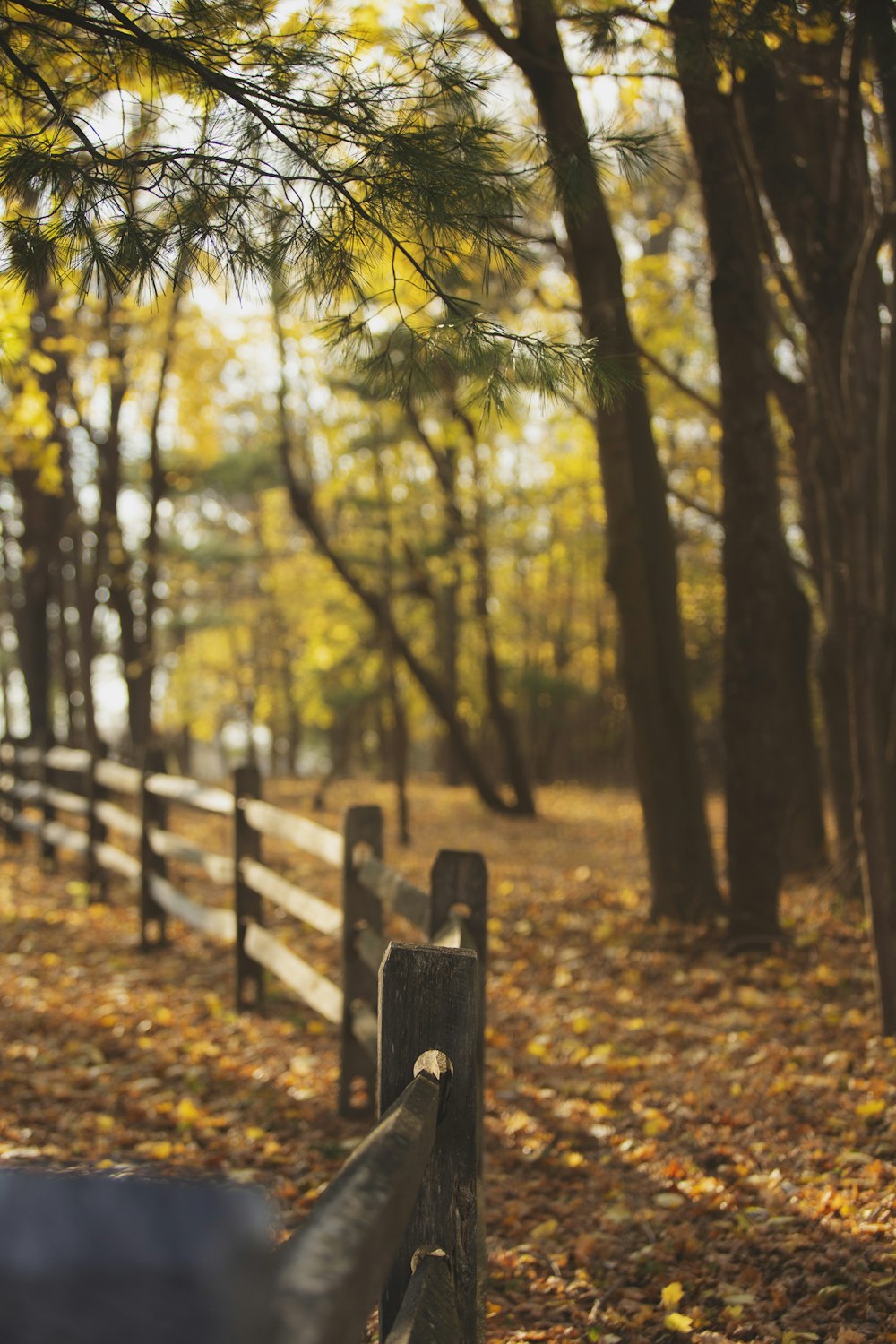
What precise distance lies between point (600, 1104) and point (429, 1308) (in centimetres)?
308

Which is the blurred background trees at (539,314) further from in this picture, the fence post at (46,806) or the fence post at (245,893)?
the fence post at (245,893)

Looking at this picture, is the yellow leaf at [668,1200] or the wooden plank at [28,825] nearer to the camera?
the yellow leaf at [668,1200]

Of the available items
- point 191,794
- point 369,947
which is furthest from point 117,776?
point 369,947

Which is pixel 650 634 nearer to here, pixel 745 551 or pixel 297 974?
pixel 745 551

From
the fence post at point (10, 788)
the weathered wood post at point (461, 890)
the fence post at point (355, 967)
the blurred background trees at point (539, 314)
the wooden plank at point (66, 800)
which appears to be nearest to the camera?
the blurred background trees at point (539, 314)

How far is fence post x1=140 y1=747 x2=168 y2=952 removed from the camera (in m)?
8.54

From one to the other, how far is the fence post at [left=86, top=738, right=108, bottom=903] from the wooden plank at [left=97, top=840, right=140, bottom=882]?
3.2 inches

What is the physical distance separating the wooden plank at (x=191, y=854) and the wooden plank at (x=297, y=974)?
450 millimetres

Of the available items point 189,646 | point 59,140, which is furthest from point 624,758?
point 59,140

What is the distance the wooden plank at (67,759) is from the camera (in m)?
10.2

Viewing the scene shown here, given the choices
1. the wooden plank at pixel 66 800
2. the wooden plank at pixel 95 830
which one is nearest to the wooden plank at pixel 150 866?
the wooden plank at pixel 95 830

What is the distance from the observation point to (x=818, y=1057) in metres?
5.19

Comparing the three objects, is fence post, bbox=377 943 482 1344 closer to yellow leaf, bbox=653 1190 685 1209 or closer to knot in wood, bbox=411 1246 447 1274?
Result: knot in wood, bbox=411 1246 447 1274

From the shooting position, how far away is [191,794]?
775 cm
